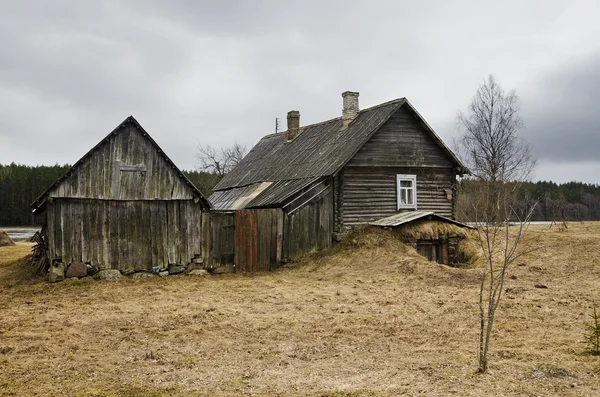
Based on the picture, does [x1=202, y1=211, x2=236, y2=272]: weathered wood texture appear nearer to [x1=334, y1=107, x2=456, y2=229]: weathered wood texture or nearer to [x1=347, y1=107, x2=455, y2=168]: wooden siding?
[x1=334, y1=107, x2=456, y2=229]: weathered wood texture

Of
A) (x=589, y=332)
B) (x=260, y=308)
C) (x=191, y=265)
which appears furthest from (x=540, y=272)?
A: (x=191, y=265)

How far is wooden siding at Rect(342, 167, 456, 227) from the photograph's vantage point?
2280 cm

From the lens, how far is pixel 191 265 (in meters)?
19.2

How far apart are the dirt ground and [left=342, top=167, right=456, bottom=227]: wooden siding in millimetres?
4981

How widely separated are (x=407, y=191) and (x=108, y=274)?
13.2 metres

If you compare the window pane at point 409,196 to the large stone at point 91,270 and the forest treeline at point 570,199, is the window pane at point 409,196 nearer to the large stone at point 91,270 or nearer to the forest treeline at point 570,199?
the large stone at point 91,270

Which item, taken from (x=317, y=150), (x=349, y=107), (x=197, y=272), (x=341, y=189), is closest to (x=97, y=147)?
(x=197, y=272)

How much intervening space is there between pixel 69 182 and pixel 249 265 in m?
6.85

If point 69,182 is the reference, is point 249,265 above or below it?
below

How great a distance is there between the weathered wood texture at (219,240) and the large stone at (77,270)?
408 cm

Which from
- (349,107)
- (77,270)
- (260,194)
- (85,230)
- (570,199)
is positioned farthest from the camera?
(570,199)

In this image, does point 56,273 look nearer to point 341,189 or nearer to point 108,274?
point 108,274

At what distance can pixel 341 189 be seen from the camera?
886 inches

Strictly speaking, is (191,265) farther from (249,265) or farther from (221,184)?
(221,184)
